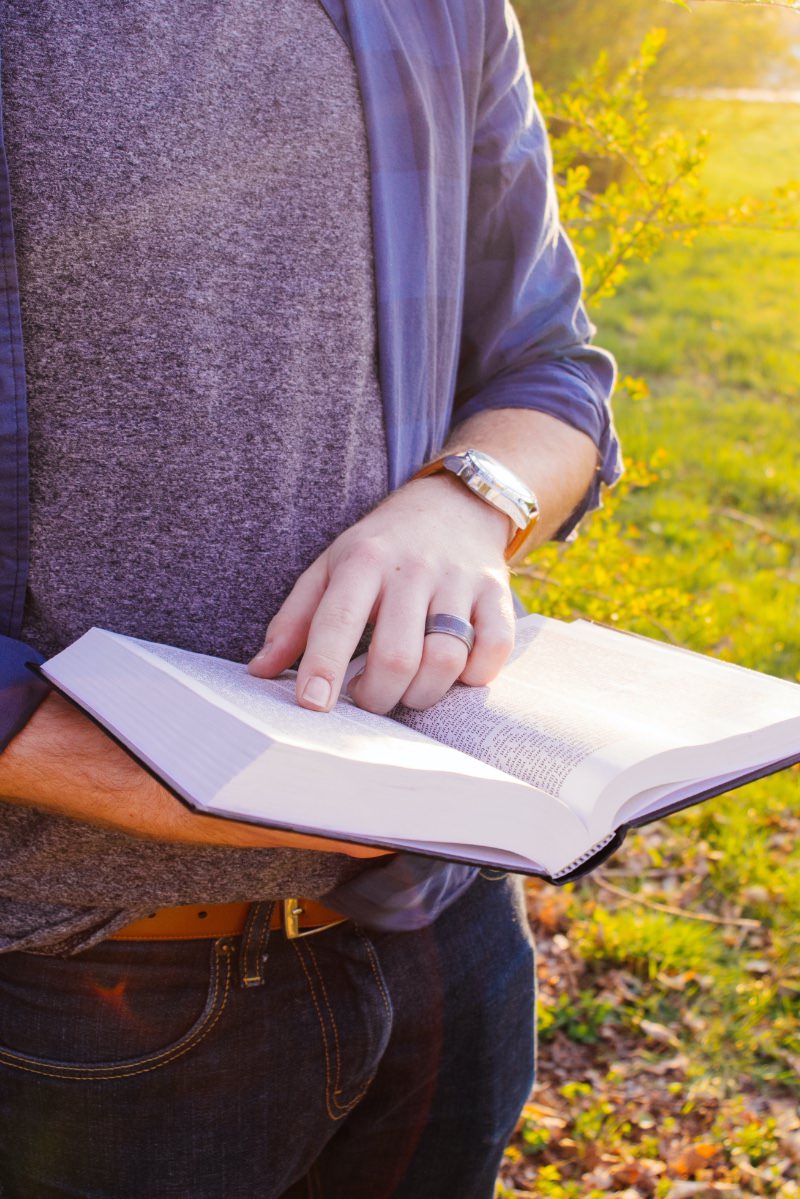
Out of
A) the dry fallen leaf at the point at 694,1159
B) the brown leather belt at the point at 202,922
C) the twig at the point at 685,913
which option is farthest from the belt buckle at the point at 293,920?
the twig at the point at 685,913

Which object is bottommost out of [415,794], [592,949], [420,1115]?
[592,949]

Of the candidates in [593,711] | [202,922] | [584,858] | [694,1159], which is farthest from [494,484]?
[694,1159]

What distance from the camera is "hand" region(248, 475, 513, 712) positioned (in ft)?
3.16

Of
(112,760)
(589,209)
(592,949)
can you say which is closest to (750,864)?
(592,949)

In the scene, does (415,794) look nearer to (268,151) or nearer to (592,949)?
(268,151)

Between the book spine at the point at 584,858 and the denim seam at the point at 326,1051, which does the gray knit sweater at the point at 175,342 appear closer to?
the denim seam at the point at 326,1051

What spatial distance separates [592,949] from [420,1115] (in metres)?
1.86

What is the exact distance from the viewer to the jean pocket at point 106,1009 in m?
1.17

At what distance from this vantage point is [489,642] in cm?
103

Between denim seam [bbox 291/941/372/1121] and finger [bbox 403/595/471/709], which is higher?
finger [bbox 403/595/471/709]

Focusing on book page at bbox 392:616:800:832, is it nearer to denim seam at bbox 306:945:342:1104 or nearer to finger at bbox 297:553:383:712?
finger at bbox 297:553:383:712

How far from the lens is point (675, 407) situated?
663 cm

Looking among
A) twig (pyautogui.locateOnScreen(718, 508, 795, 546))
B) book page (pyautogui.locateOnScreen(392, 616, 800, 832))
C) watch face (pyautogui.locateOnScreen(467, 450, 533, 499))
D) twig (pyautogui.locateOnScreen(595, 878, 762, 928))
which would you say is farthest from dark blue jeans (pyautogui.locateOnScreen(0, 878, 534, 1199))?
twig (pyautogui.locateOnScreen(718, 508, 795, 546))

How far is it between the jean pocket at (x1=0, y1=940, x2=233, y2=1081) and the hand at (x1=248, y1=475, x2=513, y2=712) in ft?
1.38
